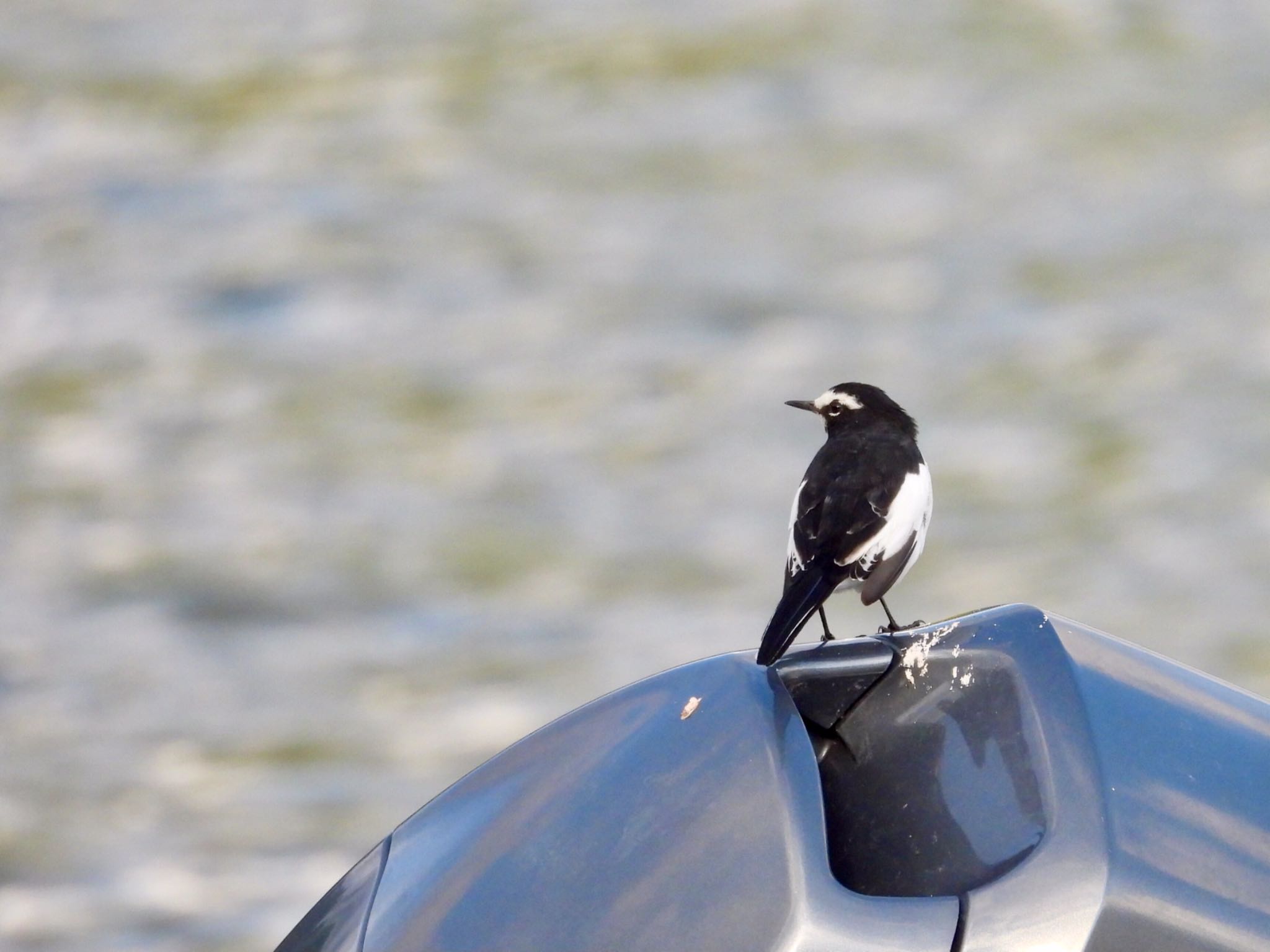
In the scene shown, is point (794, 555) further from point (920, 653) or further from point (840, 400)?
point (920, 653)

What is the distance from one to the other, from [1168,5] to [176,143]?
5541mm

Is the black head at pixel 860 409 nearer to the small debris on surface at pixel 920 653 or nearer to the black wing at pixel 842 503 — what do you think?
the black wing at pixel 842 503

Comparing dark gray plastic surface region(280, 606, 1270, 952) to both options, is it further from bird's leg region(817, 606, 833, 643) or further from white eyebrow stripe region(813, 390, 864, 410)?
white eyebrow stripe region(813, 390, 864, 410)

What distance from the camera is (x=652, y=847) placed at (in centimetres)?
170

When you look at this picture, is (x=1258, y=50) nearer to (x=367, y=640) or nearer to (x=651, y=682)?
(x=367, y=640)

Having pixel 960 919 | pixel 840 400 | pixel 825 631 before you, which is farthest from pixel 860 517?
pixel 960 919

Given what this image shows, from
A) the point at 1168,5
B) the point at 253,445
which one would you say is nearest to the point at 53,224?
the point at 253,445

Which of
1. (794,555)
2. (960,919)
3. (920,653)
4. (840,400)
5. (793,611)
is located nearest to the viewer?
(960,919)

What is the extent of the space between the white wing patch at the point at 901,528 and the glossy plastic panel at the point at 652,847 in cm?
133

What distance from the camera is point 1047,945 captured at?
A: 1525 millimetres

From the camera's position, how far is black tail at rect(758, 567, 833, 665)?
2271mm

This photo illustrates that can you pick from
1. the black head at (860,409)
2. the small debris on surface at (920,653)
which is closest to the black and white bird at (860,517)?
the black head at (860,409)

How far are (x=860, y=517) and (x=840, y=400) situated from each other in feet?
2.05

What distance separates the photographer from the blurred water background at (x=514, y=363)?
6.21 m
